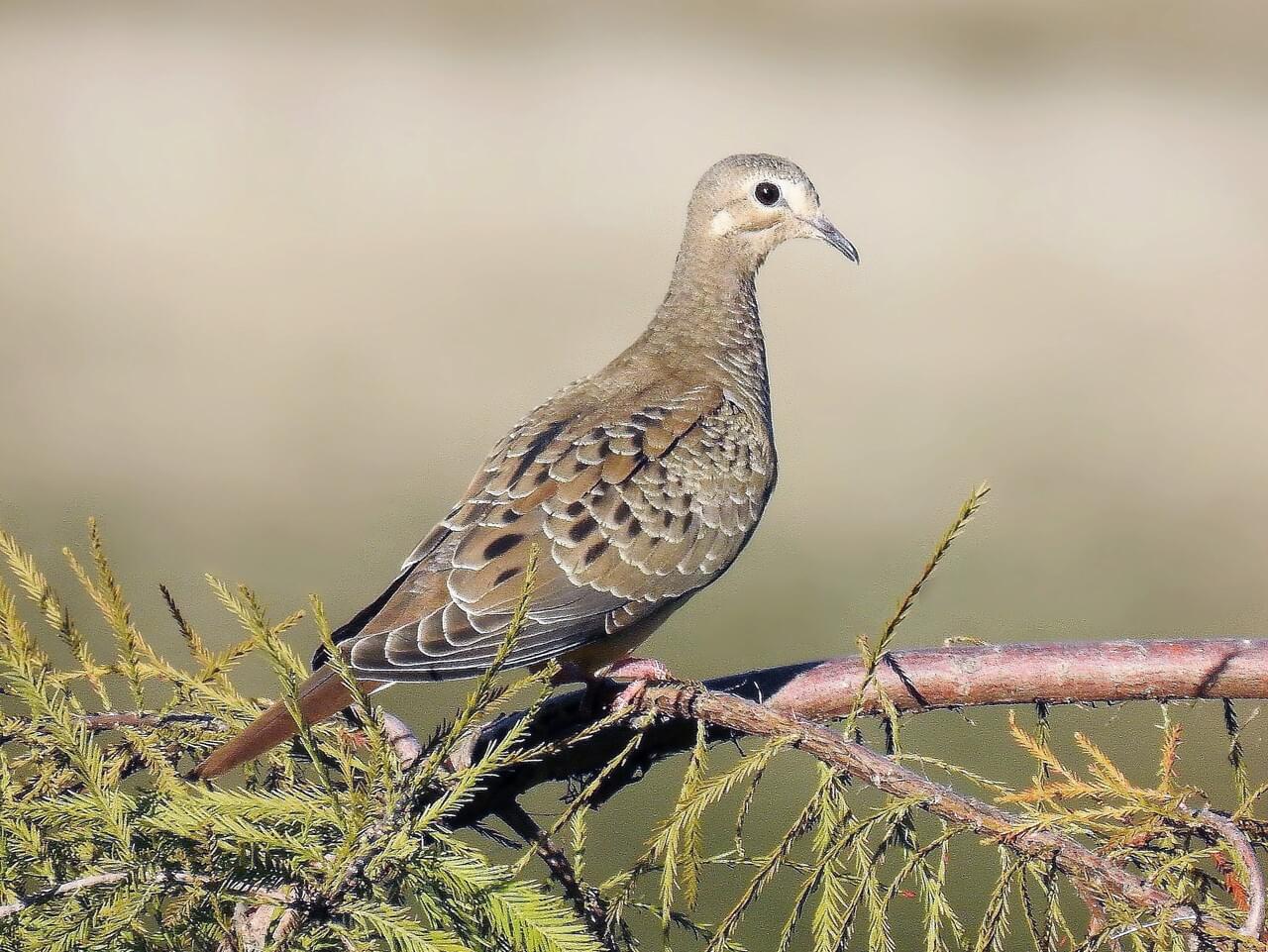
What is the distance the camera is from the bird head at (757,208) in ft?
13.7

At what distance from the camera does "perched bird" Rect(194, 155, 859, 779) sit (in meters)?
2.73

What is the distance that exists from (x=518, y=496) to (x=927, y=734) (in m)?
4.80

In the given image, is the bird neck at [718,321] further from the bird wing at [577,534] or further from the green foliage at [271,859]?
the green foliage at [271,859]

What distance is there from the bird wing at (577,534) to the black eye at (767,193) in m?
0.82

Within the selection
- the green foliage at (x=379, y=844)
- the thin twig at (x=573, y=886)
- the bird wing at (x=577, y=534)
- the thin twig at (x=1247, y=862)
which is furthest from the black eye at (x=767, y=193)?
the thin twig at (x=1247, y=862)

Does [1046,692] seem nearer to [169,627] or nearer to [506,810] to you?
[506,810]

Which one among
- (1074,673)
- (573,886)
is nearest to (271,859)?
(573,886)

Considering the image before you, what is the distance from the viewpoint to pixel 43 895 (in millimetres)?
1510

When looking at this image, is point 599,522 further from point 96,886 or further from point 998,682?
point 96,886

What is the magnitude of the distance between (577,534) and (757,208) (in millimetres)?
1526

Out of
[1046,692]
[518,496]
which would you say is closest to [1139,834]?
[1046,692]

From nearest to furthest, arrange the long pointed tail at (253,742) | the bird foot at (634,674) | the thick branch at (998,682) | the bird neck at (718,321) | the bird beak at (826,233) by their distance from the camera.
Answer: the long pointed tail at (253,742) < the thick branch at (998,682) < the bird foot at (634,674) < the bird neck at (718,321) < the bird beak at (826,233)

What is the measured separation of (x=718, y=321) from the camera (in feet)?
13.3

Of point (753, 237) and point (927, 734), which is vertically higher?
point (753, 237)
